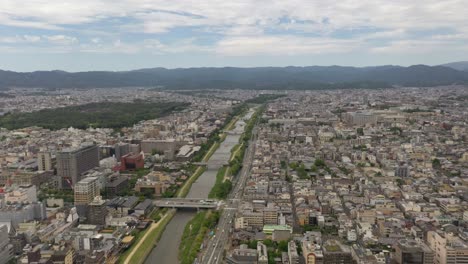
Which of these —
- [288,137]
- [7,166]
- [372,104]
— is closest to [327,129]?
[288,137]

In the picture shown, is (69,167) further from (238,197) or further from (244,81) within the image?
(244,81)

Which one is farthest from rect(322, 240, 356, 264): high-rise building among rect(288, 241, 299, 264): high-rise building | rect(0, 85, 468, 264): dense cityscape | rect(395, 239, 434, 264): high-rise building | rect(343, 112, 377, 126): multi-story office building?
rect(343, 112, 377, 126): multi-story office building

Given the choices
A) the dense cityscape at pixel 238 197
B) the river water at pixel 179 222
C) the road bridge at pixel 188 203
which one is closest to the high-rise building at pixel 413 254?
the dense cityscape at pixel 238 197

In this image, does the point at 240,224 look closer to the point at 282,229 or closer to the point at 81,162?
the point at 282,229

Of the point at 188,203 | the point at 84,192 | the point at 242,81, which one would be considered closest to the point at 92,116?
the point at 84,192

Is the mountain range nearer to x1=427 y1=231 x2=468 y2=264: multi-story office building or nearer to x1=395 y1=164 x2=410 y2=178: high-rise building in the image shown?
x1=395 y1=164 x2=410 y2=178: high-rise building

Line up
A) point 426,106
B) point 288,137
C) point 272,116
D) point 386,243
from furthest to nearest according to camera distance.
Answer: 1. point 426,106
2. point 272,116
3. point 288,137
4. point 386,243
